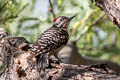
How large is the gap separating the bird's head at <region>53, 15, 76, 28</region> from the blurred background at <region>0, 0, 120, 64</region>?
0.11m

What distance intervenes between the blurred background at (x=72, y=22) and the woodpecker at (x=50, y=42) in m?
0.19

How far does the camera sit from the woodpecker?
4913 millimetres

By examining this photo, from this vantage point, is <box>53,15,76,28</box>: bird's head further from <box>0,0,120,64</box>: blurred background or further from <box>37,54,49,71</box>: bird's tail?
<box>37,54,49,71</box>: bird's tail

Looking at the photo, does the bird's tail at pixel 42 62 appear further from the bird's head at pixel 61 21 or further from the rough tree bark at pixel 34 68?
the bird's head at pixel 61 21

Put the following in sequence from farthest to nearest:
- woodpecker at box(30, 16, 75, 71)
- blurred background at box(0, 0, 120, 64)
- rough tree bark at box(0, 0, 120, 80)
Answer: blurred background at box(0, 0, 120, 64), woodpecker at box(30, 16, 75, 71), rough tree bark at box(0, 0, 120, 80)

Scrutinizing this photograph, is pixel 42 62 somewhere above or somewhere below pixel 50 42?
below

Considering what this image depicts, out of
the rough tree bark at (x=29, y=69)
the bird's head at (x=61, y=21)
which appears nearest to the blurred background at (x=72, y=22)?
the bird's head at (x=61, y=21)

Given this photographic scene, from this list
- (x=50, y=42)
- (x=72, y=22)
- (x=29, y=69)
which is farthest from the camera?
(x=72, y=22)

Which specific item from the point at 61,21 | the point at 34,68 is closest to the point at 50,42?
the point at 34,68

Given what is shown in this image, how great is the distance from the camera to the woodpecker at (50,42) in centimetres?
491

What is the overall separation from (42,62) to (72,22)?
2532mm

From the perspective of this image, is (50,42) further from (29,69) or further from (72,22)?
(72,22)

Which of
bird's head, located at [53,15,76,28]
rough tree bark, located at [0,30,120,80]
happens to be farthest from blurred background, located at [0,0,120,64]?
rough tree bark, located at [0,30,120,80]

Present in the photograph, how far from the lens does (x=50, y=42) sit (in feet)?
17.9
